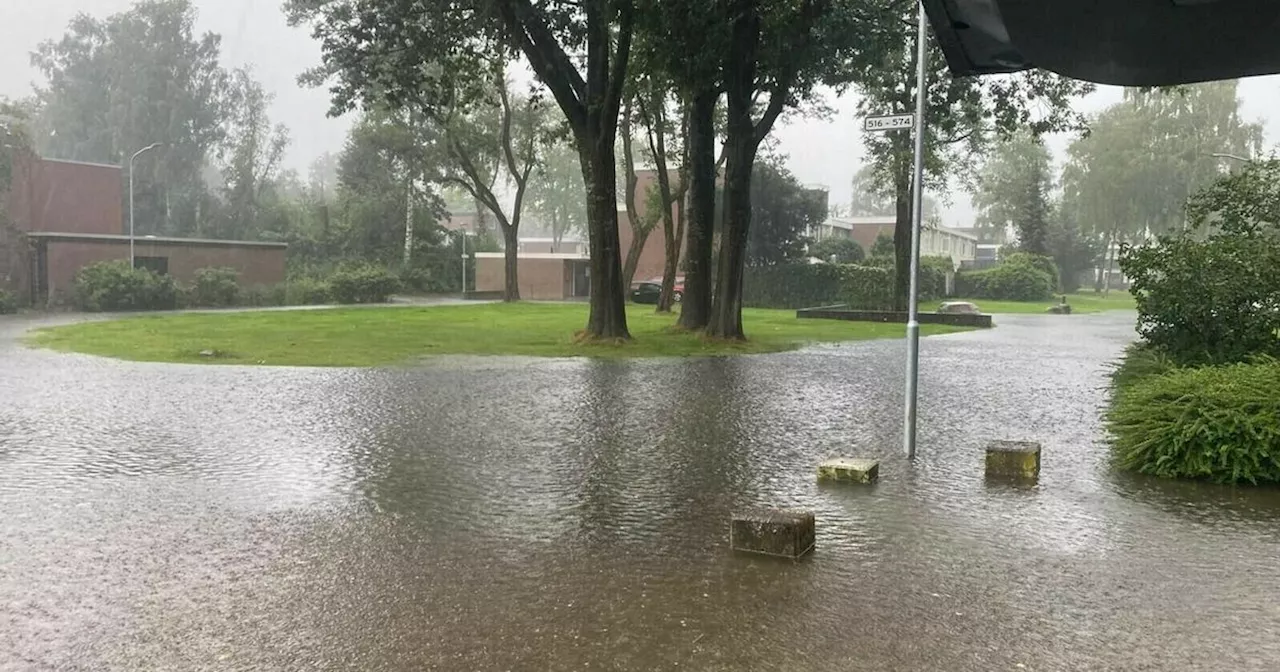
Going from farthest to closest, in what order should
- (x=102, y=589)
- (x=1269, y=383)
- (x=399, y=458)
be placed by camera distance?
(x=399, y=458)
(x=1269, y=383)
(x=102, y=589)

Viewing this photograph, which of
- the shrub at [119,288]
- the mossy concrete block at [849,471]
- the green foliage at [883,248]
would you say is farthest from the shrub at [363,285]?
the mossy concrete block at [849,471]

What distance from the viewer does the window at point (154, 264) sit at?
138 feet

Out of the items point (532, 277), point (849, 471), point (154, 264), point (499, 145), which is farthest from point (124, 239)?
point (849, 471)

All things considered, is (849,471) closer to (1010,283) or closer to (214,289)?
(214,289)

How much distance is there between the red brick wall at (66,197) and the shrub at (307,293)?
40.8 ft

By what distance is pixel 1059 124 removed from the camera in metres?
28.0

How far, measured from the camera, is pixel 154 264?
141 ft

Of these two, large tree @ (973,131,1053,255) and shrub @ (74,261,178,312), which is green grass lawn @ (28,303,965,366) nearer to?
shrub @ (74,261,178,312)

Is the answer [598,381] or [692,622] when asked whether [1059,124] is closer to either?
[598,381]

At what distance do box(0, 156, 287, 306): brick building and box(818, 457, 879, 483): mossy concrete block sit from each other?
39033mm

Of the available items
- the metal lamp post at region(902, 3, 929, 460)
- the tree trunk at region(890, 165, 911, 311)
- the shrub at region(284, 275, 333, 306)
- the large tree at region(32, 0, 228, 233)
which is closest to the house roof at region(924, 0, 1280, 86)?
the metal lamp post at region(902, 3, 929, 460)

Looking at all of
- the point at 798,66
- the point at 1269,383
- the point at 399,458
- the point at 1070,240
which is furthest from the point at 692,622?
the point at 1070,240

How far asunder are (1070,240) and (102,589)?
78123mm

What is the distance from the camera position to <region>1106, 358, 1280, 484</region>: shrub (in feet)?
25.0
